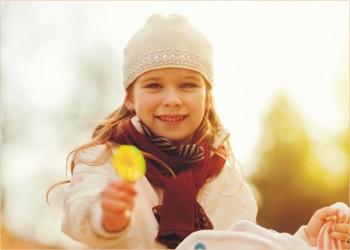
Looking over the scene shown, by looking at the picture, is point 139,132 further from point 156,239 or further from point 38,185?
point 38,185

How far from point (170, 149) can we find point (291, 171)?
8369 millimetres

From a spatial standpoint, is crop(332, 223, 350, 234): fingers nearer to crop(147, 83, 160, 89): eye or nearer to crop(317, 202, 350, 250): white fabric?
crop(317, 202, 350, 250): white fabric

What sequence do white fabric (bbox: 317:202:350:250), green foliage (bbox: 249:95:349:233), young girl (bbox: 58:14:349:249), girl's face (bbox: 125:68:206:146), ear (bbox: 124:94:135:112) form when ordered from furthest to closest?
green foliage (bbox: 249:95:349:233)
ear (bbox: 124:94:135:112)
girl's face (bbox: 125:68:206:146)
young girl (bbox: 58:14:349:249)
white fabric (bbox: 317:202:350:250)

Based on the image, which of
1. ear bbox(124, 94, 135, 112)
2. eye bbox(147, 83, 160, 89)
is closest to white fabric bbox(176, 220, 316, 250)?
eye bbox(147, 83, 160, 89)

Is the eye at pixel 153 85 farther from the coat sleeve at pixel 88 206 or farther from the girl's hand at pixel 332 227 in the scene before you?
the girl's hand at pixel 332 227

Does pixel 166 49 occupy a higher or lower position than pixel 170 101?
higher

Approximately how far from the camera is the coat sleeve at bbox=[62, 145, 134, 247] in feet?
5.09

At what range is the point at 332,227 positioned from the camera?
6.18 ft

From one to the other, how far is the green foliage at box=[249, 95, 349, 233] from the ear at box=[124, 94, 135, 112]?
7.39m

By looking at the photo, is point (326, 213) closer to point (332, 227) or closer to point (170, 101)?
point (332, 227)

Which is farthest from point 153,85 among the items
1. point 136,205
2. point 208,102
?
point 136,205

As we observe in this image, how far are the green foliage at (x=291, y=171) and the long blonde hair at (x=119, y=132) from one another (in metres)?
7.15

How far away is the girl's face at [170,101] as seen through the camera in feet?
Result: 6.93

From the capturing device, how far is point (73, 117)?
6.48 meters
